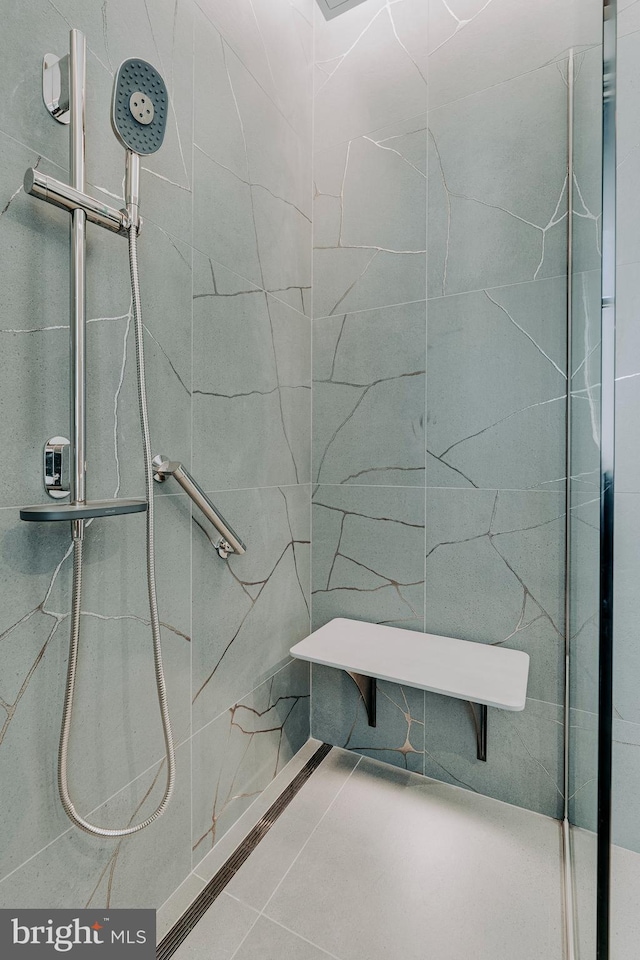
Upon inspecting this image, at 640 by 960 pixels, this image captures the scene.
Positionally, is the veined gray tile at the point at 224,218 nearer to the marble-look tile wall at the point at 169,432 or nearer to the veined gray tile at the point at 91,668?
the marble-look tile wall at the point at 169,432

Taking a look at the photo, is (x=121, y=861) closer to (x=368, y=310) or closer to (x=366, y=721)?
(x=366, y=721)

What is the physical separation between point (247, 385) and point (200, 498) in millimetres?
364

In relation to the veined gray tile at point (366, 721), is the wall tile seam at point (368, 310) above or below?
above

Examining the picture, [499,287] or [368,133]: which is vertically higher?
[368,133]

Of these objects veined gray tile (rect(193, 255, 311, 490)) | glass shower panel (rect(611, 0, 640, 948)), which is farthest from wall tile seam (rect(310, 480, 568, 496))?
glass shower panel (rect(611, 0, 640, 948))

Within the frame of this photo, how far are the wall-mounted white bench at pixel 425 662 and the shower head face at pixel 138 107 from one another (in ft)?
3.77

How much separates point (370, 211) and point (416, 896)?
5.86 ft

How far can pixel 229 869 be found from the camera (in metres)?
1.07

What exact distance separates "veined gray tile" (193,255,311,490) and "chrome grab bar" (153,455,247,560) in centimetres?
8

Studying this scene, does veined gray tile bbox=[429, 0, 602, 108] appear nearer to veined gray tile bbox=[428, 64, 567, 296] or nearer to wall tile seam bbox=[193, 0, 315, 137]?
Result: veined gray tile bbox=[428, 64, 567, 296]

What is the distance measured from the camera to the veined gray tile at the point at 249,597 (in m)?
1.06

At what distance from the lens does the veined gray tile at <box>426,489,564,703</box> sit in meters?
1.19

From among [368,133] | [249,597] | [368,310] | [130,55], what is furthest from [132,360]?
[368,133]

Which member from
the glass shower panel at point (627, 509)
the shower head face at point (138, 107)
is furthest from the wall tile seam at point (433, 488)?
the shower head face at point (138, 107)
